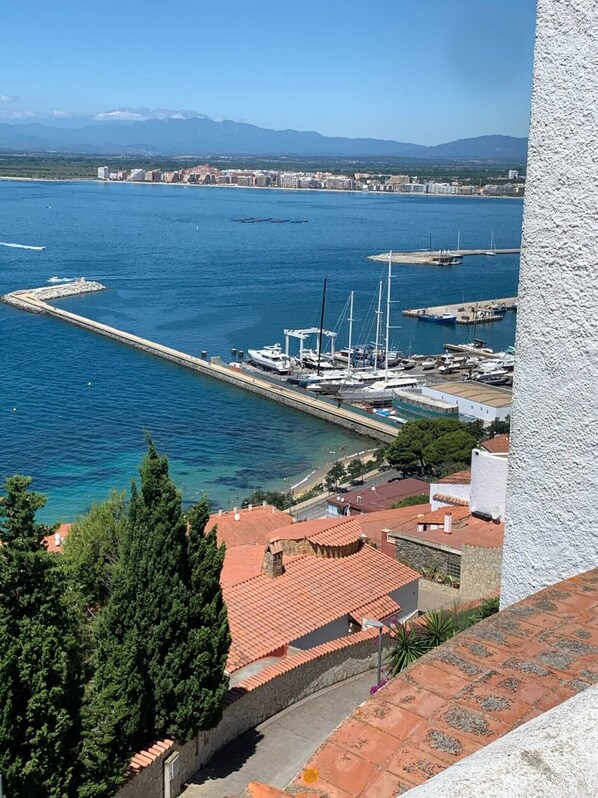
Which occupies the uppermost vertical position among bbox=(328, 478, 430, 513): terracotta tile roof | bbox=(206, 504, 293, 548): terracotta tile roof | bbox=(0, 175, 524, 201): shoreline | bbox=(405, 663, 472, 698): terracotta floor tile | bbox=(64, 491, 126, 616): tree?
bbox=(0, 175, 524, 201): shoreline

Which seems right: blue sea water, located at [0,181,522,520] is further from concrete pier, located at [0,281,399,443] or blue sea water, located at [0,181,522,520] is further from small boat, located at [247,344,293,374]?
small boat, located at [247,344,293,374]

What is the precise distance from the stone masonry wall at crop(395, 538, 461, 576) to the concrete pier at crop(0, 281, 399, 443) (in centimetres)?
1433

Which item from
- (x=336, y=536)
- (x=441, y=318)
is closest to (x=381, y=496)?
(x=336, y=536)

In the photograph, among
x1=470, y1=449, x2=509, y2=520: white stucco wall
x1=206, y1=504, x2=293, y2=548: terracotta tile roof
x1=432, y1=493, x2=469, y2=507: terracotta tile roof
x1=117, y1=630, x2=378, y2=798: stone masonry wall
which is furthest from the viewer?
x1=206, y1=504, x2=293, y2=548: terracotta tile roof

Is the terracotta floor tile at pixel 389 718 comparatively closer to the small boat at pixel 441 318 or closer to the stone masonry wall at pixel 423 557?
the stone masonry wall at pixel 423 557

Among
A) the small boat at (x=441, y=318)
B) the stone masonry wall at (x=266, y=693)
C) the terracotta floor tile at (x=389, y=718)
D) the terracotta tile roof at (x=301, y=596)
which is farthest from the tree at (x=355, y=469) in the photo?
the small boat at (x=441, y=318)

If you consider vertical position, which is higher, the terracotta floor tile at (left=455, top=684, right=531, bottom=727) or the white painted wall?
the terracotta floor tile at (left=455, top=684, right=531, bottom=727)

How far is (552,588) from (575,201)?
0.71 meters

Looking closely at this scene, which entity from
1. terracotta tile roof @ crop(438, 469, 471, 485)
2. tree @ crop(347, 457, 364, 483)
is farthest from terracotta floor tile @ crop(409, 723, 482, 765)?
tree @ crop(347, 457, 364, 483)

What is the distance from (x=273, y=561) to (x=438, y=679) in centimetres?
677

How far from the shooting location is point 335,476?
1994cm

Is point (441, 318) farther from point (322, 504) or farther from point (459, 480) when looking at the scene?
point (459, 480)

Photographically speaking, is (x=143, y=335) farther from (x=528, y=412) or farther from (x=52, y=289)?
(x=528, y=412)

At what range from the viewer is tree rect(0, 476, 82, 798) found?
4191mm
